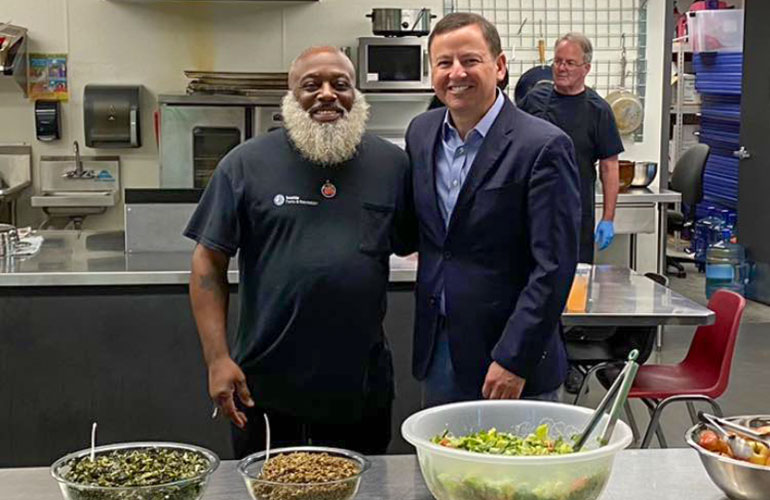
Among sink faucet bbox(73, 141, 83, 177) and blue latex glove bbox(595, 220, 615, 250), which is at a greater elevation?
sink faucet bbox(73, 141, 83, 177)

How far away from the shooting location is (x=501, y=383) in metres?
2.21

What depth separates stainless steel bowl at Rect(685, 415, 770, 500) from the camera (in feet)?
5.28

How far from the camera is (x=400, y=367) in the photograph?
3.51m

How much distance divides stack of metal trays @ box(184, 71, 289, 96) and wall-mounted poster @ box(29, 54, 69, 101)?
856 mm

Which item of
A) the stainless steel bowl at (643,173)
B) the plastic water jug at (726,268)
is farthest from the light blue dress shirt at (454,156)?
the plastic water jug at (726,268)

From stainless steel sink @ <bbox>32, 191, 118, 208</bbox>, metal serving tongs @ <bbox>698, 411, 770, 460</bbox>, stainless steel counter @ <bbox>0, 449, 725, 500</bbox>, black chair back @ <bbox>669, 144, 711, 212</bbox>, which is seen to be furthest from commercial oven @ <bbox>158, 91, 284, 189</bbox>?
metal serving tongs @ <bbox>698, 411, 770, 460</bbox>

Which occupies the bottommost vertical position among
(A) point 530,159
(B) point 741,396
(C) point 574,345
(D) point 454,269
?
(B) point 741,396

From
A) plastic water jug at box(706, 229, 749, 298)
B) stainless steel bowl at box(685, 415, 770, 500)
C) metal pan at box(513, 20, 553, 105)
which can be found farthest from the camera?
plastic water jug at box(706, 229, 749, 298)

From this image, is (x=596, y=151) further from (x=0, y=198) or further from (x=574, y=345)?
(x=0, y=198)

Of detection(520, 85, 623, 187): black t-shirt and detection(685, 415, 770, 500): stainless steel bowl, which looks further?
detection(520, 85, 623, 187): black t-shirt

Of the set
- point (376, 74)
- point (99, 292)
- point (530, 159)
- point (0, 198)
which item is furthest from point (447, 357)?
point (0, 198)

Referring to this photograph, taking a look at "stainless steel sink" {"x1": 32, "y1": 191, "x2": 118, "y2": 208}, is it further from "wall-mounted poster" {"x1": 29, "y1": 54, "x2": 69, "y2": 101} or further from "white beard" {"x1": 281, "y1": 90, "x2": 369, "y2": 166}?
"white beard" {"x1": 281, "y1": 90, "x2": 369, "y2": 166}

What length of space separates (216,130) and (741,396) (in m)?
3.40

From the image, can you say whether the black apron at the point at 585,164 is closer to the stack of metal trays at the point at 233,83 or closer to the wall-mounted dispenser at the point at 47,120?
the stack of metal trays at the point at 233,83
